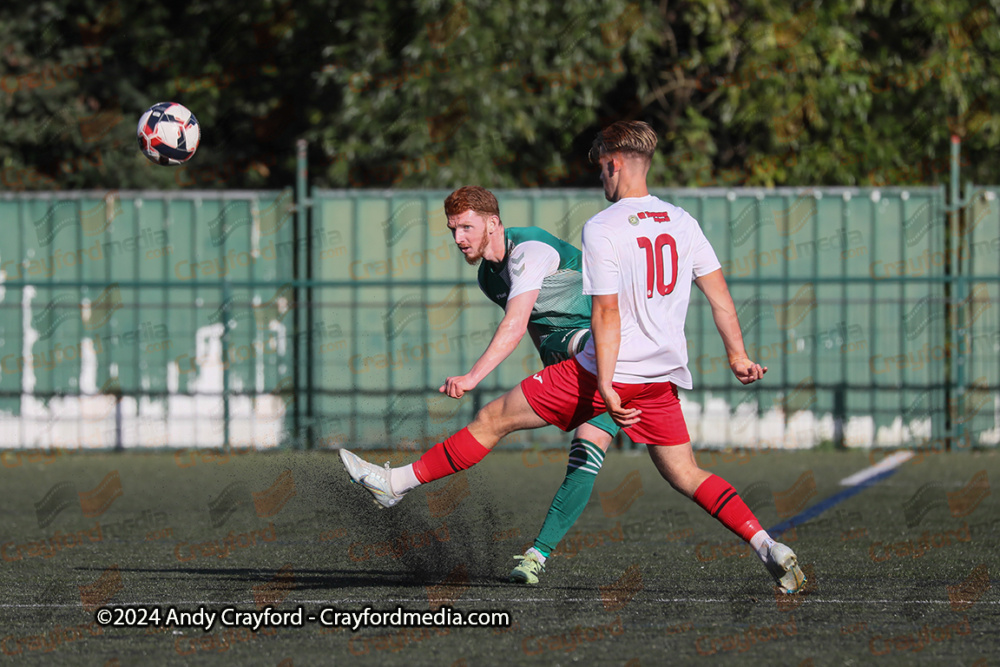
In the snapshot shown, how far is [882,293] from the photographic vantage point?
46.4 feet

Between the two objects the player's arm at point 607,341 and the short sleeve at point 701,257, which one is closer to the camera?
the player's arm at point 607,341

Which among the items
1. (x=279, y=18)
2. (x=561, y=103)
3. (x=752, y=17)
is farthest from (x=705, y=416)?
(x=279, y=18)

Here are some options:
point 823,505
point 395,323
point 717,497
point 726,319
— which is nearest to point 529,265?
point 726,319

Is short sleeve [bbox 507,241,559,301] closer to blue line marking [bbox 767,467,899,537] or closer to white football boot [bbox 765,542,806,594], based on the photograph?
white football boot [bbox 765,542,806,594]

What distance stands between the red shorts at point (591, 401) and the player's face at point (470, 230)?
0.66 m

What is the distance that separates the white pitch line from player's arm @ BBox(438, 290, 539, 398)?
584 centimetres

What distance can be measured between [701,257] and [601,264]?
19.7 inches

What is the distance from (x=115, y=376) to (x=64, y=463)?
4.76 feet

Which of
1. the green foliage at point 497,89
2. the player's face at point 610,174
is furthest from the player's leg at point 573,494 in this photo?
the green foliage at point 497,89

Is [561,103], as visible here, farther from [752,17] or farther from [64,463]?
[64,463]

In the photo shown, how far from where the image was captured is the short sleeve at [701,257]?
18.0 ft

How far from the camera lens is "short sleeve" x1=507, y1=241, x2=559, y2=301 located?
5887 mm

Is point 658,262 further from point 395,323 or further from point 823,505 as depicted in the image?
point 395,323

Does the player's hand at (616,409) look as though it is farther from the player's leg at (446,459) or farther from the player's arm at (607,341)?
the player's leg at (446,459)
